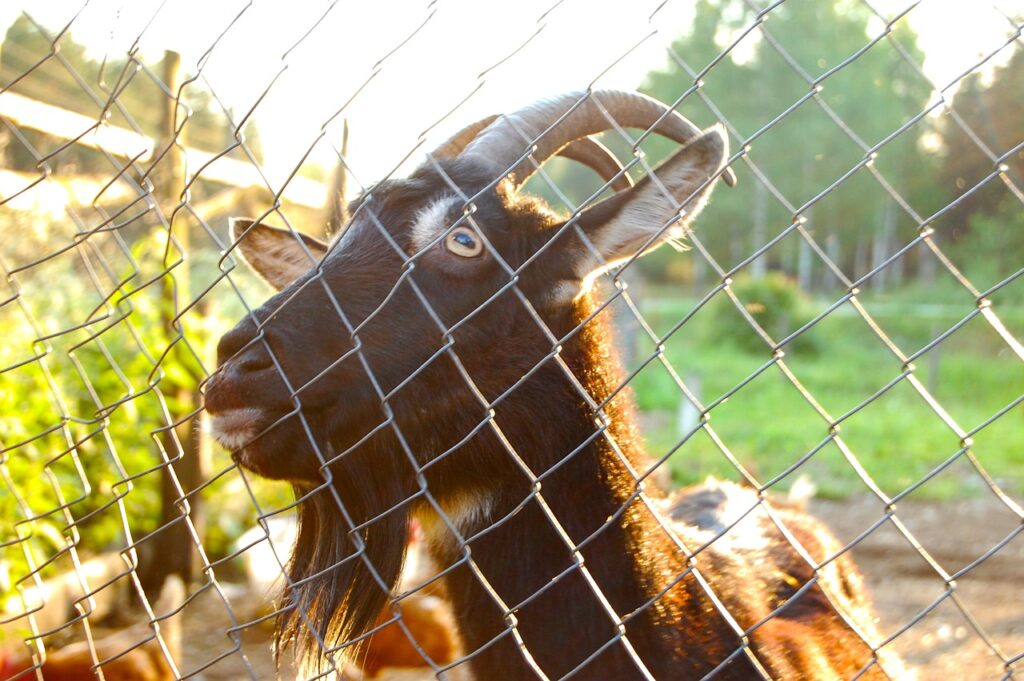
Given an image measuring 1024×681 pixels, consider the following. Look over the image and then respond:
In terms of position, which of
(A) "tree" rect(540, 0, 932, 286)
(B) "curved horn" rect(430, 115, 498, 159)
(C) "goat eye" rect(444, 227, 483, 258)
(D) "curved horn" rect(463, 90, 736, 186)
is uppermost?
(A) "tree" rect(540, 0, 932, 286)

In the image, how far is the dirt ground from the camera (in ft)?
14.3

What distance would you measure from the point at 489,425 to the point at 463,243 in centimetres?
48

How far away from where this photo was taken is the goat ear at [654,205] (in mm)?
1875

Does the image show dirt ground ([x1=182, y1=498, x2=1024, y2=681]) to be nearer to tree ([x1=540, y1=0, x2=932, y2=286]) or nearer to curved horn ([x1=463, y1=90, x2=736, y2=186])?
curved horn ([x1=463, y1=90, x2=736, y2=186])

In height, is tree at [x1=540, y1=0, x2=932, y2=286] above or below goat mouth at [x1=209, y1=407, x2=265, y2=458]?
above

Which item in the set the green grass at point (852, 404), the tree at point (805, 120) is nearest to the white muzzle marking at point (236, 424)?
the green grass at point (852, 404)

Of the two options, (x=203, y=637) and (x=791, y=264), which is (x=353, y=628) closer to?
(x=203, y=637)

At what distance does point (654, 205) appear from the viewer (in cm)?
207

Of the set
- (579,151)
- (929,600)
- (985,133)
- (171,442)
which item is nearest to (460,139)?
(579,151)

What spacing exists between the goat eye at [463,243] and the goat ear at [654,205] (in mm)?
278

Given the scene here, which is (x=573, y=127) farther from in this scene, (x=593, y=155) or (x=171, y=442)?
(x=171, y=442)

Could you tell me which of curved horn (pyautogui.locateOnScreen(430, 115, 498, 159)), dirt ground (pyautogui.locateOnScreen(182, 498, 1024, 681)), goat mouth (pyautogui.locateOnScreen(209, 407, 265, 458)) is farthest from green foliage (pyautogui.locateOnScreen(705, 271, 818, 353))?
goat mouth (pyautogui.locateOnScreen(209, 407, 265, 458))

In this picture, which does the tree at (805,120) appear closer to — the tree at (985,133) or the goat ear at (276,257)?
the tree at (985,133)

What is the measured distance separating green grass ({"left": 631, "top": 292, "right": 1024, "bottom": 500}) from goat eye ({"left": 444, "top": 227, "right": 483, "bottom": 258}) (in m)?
3.51
